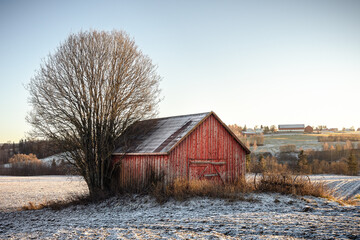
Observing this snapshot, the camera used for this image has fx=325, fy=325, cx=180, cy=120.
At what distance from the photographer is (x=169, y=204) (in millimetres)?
16719

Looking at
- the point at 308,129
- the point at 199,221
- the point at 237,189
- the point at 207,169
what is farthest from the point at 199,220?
the point at 308,129

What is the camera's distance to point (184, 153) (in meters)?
19.8

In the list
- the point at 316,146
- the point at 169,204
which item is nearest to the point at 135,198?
the point at 169,204

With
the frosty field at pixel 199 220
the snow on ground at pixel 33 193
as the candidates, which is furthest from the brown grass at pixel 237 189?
the snow on ground at pixel 33 193

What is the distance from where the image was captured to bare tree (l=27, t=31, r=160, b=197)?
2098cm

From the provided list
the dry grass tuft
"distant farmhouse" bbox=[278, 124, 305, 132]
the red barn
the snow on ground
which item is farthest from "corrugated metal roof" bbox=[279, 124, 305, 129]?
the dry grass tuft

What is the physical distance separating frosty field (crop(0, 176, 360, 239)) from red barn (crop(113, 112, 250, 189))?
2.19 m

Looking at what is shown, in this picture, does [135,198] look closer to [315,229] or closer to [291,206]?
[291,206]

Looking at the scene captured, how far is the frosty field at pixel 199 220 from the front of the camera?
10.5 m

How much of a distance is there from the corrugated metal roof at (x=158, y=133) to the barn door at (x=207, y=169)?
6.24 ft

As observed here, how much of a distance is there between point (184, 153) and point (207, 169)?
2095 millimetres

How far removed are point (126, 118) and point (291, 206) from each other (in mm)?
12033

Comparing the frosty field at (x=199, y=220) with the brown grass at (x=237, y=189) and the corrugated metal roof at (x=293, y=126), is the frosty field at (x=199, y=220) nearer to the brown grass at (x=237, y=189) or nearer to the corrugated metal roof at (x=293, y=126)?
the brown grass at (x=237, y=189)

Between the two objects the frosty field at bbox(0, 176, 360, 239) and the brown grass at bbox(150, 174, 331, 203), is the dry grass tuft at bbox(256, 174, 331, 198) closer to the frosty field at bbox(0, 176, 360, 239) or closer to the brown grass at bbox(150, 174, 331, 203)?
the brown grass at bbox(150, 174, 331, 203)
